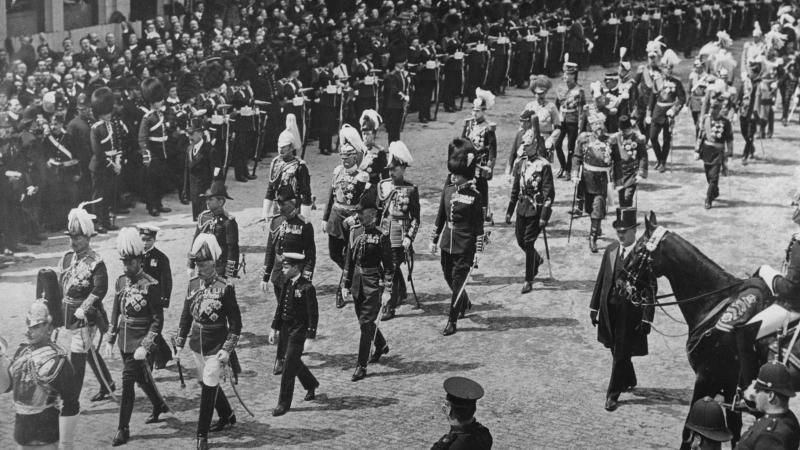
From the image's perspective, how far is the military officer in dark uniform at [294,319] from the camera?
1287 centimetres

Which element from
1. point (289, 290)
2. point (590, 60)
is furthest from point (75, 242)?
point (590, 60)

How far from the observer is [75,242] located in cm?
1308

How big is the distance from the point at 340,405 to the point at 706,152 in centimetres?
963

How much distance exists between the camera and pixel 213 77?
22.4m

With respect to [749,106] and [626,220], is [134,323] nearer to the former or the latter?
[626,220]

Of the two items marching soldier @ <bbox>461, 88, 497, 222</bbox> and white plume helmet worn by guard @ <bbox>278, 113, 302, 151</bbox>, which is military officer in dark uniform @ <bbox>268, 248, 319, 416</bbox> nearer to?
white plume helmet worn by guard @ <bbox>278, 113, 302, 151</bbox>

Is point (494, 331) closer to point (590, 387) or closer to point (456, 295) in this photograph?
→ point (456, 295)

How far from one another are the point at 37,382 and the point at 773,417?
615 centimetres

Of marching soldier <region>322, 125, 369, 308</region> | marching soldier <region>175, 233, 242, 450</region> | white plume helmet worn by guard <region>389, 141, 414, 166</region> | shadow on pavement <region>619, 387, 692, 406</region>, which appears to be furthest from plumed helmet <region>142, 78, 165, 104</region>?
shadow on pavement <region>619, 387, 692, 406</region>

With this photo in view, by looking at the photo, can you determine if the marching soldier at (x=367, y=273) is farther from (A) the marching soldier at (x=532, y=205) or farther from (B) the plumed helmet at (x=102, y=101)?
(B) the plumed helmet at (x=102, y=101)

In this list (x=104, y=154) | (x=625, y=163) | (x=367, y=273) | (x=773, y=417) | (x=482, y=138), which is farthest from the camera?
(x=104, y=154)

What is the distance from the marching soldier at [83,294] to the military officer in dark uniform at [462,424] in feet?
16.8

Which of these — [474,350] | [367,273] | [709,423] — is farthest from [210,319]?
[709,423]

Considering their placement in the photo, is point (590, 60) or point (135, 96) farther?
point (590, 60)
